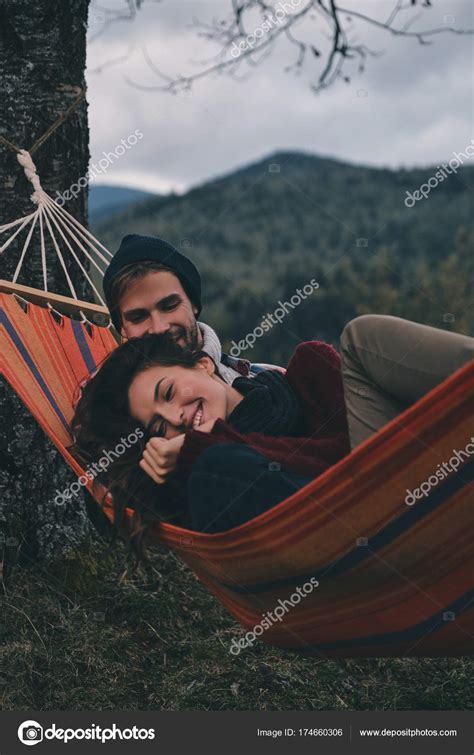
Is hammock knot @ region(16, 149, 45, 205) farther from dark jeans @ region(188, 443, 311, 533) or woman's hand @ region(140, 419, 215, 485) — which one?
dark jeans @ region(188, 443, 311, 533)

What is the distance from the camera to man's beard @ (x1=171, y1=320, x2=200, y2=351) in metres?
2.00

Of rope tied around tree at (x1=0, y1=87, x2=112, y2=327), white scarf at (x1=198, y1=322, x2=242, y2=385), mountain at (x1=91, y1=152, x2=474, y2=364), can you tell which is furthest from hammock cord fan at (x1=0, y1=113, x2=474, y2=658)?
mountain at (x1=91, y1=152, x2=474, y2=364)

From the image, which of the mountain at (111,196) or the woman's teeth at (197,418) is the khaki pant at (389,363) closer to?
the woman's teeth at (197,418)

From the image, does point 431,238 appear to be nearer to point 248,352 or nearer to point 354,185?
point 354,185

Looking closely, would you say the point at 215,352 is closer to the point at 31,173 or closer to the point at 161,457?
the point at 161,457

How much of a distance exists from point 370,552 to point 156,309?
91cm

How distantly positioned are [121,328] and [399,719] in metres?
1.13

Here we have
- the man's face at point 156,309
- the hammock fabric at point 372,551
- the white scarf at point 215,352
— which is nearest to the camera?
the hammock fabric at point 372,551

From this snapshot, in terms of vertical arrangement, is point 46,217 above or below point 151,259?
above

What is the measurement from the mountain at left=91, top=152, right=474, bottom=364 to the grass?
924 centimetres

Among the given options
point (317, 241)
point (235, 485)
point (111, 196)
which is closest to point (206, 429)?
point (235, 485)

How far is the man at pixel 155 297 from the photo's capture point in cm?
205

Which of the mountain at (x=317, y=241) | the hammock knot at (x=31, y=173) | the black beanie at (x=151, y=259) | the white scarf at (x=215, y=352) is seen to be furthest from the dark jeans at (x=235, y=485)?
the mountain at (x=317, y=241)

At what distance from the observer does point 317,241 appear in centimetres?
2220
